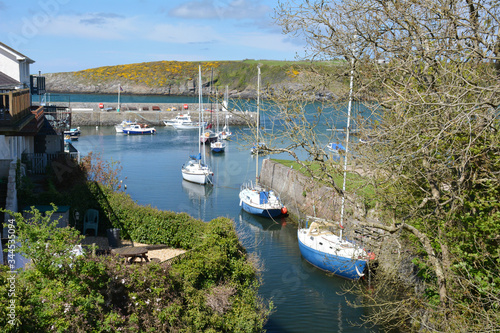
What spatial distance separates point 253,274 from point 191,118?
78.7 m

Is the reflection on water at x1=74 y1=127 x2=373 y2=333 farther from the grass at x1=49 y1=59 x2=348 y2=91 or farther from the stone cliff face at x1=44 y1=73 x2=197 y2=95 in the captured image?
the stone cliff face at x1=44 y1=73 x2=197 y2=95

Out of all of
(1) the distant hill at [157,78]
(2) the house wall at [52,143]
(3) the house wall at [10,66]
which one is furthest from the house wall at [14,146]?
(1) the distant hill at [157,78]

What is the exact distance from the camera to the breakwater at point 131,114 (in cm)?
8606

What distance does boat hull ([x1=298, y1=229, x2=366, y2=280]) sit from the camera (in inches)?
850

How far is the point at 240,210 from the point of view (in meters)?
35.0

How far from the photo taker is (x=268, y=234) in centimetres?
3017

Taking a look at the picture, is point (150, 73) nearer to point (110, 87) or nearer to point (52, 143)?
point (110, 87)

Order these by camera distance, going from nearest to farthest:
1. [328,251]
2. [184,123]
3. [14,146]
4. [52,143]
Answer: [14,146]
[328,251]
[52,143]
[184,123]

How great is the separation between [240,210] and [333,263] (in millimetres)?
13003

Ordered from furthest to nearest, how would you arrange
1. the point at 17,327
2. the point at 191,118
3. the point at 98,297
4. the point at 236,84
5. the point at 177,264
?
the point at 236,84 < the point at 191,118 < the point at 177,264 < the point at 98,297 < the point at 17,327

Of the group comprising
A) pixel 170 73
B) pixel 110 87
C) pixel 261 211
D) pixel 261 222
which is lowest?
pixel 261 222

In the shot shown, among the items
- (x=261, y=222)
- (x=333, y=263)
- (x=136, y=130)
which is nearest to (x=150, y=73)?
(x=136, y=130)

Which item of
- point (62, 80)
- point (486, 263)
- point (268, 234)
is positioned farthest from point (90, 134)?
point (62, 80)

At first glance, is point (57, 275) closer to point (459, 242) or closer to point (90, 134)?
point (459, 242)
